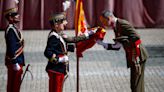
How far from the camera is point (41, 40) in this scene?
521 inches

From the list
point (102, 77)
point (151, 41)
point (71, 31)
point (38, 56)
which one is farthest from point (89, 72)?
point (71, 31)

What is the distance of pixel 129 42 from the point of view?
23.0ft

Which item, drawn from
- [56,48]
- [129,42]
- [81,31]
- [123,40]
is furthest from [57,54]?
[129,42]

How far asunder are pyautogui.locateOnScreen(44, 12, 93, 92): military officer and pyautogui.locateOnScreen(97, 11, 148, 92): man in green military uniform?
75 centimetres

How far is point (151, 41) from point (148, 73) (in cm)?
352

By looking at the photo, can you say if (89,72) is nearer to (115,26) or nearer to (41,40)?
(115,26)

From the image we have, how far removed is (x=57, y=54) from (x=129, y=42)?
1.18m

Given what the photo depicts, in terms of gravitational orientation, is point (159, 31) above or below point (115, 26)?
below

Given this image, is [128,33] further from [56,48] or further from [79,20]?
[56,48]

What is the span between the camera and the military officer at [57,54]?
653 centimetres

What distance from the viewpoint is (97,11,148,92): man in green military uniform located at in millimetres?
6980

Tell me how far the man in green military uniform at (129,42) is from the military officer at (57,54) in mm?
750

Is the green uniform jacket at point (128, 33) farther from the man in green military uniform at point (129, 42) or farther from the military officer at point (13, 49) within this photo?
the military officer at point (13, 49)

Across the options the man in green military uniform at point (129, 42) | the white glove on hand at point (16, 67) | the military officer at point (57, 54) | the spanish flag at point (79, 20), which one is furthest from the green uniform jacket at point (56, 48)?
the man in green military uniform at point (129, 42)
